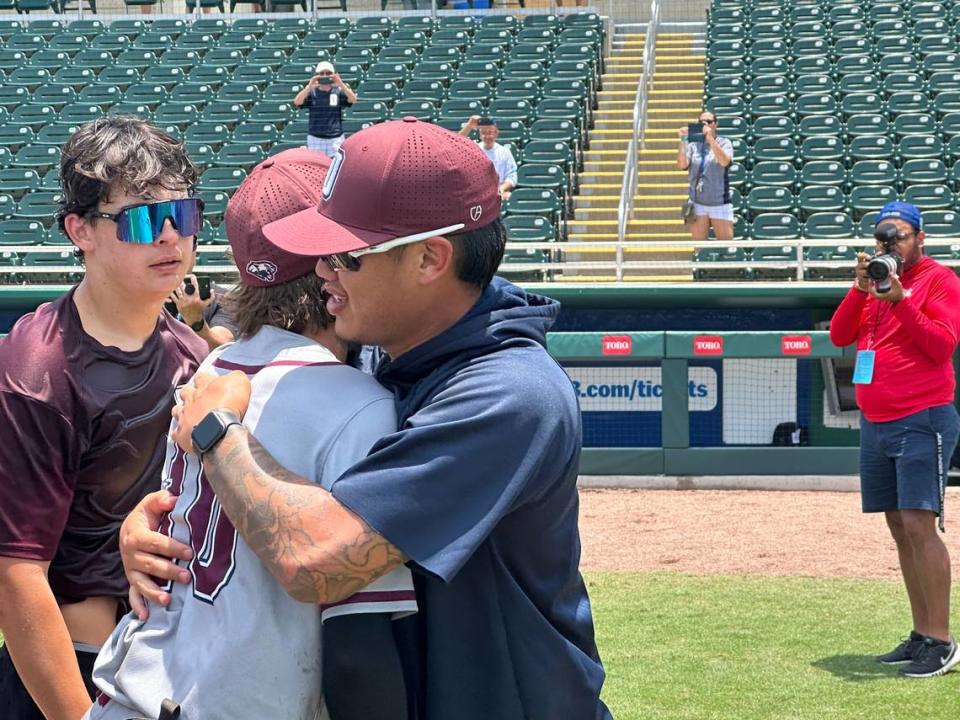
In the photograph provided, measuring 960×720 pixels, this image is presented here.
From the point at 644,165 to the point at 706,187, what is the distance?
3661 mm

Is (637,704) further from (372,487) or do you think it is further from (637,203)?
(637,203)

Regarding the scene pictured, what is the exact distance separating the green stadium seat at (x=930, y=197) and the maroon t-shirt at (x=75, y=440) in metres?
12.5

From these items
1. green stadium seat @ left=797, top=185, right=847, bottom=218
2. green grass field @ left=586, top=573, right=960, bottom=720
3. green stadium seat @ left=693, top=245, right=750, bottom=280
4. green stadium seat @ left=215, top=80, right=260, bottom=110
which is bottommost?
green grass field @ left=586, top=573, right=960, bottom=720

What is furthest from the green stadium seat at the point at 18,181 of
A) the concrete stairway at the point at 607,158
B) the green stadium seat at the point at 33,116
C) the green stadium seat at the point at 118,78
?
the concrete stairway at the point at 607,158

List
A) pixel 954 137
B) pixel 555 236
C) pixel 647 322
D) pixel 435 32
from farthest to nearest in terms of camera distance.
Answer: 1. pixel 435 32
2. pixel 954 137
3. pixel 555 236
4. pixel 647 322

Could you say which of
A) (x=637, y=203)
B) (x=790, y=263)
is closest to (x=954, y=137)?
(x=637, y=203)

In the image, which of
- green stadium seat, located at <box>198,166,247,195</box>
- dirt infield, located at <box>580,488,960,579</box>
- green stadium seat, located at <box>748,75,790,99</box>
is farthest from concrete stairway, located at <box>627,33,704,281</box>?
green stadium seat, located at <box>198,166,247,195</box>

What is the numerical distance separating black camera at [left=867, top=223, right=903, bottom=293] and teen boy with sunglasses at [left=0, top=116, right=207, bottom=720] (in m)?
4.31

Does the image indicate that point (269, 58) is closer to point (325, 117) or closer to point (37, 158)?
point (37, 158)

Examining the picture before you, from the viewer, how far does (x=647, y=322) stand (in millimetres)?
12258

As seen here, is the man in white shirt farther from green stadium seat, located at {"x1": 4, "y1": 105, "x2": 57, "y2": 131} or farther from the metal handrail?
green stadium seat, located at {"x1": 4, "y1": 105, "x2": 57, "y2": 131}

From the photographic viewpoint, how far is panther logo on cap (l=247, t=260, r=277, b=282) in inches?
80.0

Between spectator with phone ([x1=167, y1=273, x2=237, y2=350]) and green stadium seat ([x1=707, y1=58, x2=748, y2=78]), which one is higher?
green stadium seat ([x1=707, y1=58, x2=748, y2=78])

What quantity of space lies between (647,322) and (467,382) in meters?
10.6
